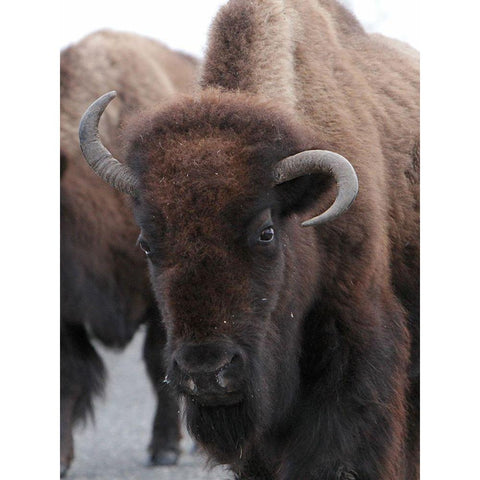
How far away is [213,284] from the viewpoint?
3.61 metres

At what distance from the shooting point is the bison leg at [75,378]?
6.79 m

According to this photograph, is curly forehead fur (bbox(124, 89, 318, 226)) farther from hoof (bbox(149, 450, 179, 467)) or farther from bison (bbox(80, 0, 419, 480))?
hoof (bbox(149, 450, 179, 467))

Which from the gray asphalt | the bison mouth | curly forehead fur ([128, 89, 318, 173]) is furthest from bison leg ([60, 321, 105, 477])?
the bison mouth

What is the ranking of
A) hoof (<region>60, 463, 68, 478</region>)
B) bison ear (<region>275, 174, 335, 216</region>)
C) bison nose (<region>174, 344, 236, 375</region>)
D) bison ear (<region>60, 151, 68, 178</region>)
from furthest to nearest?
bison ear (<region>60, 151, 68, 178</region>) → hoof (<region>60, 463, 68, 478</region>) → bison ear (<region>275, 174, 335, 216</region>) → bison nose (<region>174, 344, 236, 375</region>)

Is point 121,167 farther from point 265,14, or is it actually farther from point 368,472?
point 368,472

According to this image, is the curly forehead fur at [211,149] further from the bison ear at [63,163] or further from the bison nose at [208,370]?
the bison ear at [63,163]

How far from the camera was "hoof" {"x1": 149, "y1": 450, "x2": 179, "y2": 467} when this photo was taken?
287 inches

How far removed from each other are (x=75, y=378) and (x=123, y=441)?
1.54 metres

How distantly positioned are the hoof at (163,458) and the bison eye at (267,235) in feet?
12.5

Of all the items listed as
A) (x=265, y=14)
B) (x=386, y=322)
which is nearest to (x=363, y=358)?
(x=386, y=322)

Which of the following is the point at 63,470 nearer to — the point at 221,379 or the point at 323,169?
the point at 221,379

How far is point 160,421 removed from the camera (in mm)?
7363

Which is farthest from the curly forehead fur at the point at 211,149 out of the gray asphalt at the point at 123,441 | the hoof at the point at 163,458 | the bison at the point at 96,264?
the hoof at the point at 163,458

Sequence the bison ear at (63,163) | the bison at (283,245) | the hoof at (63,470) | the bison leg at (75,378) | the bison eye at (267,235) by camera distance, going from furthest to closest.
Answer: the bison ear at (63,163), the bison leg at (75,378), the hoof at (63,470), the bison eye at (267,235), the bison at (283,245)
